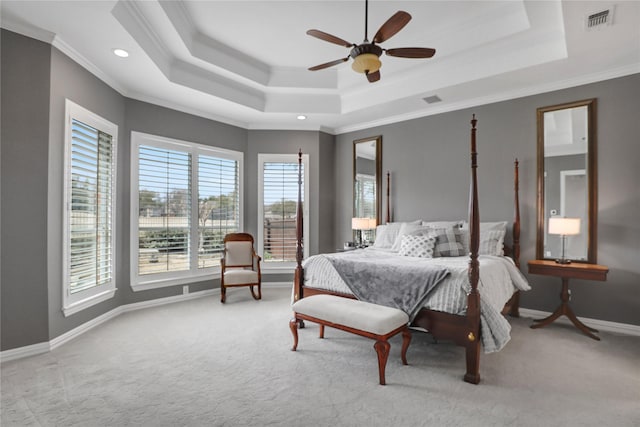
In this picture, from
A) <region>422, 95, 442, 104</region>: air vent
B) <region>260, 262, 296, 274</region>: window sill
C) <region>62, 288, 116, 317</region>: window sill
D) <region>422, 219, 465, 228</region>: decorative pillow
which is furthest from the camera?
<region>260, 262, 296, 274</region>: window sill

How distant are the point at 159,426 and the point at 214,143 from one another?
4.14 metres

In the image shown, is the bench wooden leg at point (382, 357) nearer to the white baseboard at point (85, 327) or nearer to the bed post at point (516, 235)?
the bed post at point (516, 235)

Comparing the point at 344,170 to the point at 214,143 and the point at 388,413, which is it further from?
the point at 388,413

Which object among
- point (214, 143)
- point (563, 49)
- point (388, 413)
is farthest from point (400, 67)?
point (388, 413)

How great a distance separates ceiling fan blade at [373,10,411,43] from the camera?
7.46 ft

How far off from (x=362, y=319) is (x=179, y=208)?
341 cm

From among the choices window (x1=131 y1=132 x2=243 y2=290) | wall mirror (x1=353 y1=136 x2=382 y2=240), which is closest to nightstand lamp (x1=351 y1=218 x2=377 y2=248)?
wall mirror (x1=353 y1=136 x2=382 y2=240)

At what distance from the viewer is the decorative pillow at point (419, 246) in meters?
3.71

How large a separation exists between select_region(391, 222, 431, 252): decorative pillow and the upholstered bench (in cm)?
155

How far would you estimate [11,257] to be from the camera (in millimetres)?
2754

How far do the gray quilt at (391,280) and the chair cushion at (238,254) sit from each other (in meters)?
2.13

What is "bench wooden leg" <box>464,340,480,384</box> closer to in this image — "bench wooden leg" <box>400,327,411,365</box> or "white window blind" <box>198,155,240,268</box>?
Answer: "bench wooden leg" <box>400,327,411,365</box>

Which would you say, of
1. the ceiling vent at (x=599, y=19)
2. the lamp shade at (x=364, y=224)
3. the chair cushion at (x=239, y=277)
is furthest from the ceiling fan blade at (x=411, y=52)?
the chair cushion at (x=239, y=277)

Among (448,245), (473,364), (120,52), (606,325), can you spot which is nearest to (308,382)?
(473,364)
